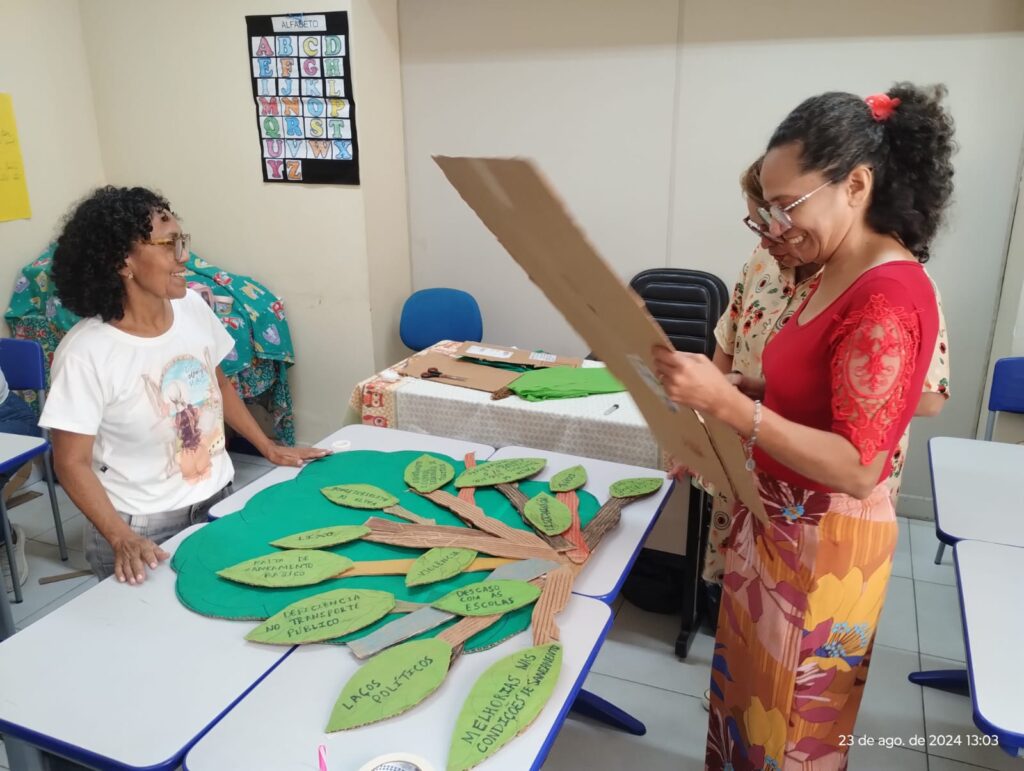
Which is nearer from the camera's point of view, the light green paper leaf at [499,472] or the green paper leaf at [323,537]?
the green paper leaf at [323,537]

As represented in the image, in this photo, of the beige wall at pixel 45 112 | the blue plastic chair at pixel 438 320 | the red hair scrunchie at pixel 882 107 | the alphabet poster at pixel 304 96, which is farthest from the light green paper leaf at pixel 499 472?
the beige wall at pixel 45 112

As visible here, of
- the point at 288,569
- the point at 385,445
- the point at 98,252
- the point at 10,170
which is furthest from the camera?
the point at 10,170

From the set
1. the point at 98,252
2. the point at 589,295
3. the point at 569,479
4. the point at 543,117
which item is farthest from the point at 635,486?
the point at 543,117

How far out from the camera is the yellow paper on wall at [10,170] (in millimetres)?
3332

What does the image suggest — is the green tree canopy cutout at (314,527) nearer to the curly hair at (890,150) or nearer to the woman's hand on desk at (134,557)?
the woman's hand on desk at (134,557)

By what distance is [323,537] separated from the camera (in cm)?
142

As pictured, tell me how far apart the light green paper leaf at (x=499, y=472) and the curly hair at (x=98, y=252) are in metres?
0.83

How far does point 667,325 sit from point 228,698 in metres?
2.49

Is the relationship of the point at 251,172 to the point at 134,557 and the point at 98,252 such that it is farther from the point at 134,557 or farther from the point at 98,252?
the point at 134,557

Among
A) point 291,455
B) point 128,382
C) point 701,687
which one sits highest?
point 128,382

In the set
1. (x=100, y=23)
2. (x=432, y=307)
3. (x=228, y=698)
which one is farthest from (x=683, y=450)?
(x=100, y=23)

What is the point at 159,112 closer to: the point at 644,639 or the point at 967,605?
the point at 644,639

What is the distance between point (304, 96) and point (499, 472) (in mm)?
2454

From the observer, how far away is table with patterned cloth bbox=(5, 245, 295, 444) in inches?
135
